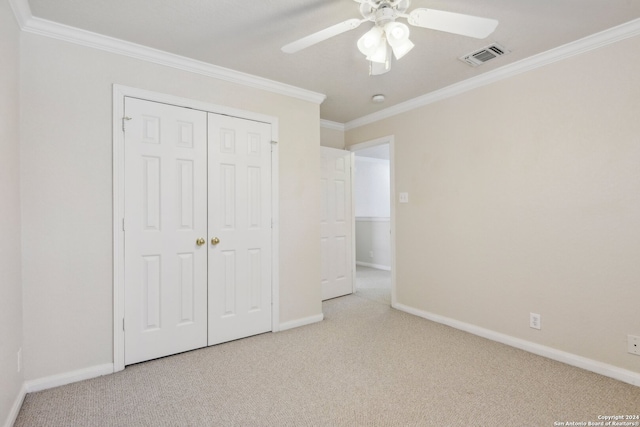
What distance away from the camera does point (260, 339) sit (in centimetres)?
291

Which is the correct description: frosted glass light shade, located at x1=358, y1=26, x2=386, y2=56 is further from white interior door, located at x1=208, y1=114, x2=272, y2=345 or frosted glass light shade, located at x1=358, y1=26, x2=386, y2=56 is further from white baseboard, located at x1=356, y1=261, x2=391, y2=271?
white baseboard, located at x1=356, y1=261, x2=391, y2=271

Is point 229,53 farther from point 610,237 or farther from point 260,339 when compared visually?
point 610,237

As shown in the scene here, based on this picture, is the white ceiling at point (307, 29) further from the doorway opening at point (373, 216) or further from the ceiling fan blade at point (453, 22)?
the doorway opening at point (373, 216)

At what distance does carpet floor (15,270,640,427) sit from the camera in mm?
1802

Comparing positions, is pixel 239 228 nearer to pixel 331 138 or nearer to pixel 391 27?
A: pixel 391 27

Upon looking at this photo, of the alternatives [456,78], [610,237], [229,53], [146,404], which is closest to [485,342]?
[610,237]

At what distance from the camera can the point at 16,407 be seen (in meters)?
1.82

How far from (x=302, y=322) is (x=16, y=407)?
2104mm

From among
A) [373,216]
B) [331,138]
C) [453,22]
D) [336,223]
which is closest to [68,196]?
[453,22]

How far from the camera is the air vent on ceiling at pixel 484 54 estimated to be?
2451 mm

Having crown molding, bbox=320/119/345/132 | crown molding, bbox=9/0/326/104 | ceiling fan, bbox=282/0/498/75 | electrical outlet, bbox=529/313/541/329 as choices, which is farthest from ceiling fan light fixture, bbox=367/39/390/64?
→ crown molding, bbox=320/119/345/132

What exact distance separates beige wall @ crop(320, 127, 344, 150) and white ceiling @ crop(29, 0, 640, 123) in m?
1.38

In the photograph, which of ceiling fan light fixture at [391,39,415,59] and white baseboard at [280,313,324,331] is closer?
ceiling fan light fixture at [391,39,415,59]

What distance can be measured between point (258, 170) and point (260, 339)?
5.00ft
